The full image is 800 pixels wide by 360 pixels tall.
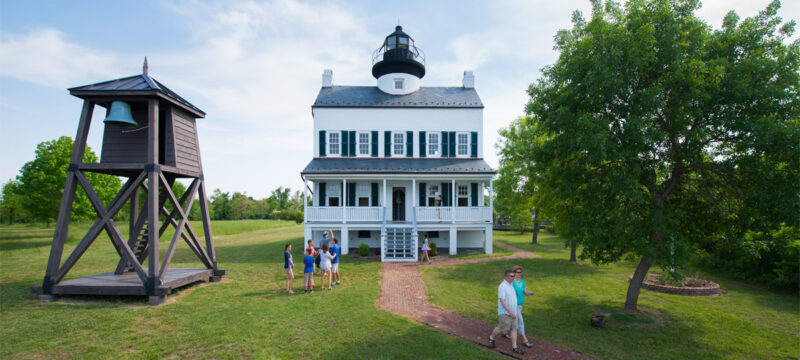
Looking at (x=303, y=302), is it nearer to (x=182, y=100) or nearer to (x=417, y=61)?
(x=182, y=100)

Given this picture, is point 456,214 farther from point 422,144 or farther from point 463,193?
point 422,144

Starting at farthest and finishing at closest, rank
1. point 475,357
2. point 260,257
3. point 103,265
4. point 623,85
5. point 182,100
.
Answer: point 260,257
point 103,265
point 182,100
point 623,85
point 475,357

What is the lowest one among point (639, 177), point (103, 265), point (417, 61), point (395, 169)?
point (103, 265)

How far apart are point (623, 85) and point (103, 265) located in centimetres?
2069

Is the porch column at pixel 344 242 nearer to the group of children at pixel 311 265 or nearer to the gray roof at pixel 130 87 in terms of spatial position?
the group of children at pixel 311 265

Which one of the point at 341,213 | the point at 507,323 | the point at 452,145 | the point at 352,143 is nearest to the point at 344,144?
the point at 352,143

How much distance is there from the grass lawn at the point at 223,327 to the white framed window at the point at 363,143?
34.1 feet

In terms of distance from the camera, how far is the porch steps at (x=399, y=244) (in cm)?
1709

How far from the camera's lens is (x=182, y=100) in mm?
11250

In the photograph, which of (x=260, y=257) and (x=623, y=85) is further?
(x=260, y=257)

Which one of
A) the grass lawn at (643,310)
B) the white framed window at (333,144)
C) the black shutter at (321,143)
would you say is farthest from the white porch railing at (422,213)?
the grass lawn at (643,310)

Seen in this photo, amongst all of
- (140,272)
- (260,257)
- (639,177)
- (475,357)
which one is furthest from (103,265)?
(639,177)

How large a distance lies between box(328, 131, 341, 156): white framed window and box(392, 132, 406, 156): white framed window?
3213 millimetres

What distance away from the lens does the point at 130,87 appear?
1027 centimetres
